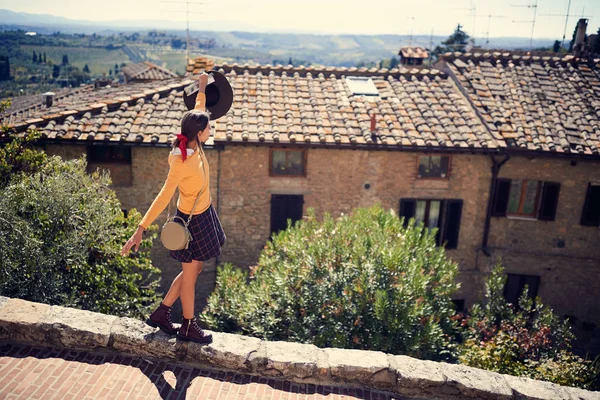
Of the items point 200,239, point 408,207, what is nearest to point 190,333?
point 200,239

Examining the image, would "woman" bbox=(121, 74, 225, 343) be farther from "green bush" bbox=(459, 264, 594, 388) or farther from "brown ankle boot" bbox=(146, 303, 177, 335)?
"green bush" bbox=(459, 264, 594, 388)

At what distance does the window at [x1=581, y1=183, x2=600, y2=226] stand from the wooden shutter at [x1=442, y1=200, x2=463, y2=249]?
3409mm

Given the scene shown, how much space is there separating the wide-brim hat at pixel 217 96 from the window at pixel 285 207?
7.19 metres

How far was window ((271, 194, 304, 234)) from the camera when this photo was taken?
12305mm

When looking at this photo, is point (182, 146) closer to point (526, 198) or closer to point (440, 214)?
point (440, 214)

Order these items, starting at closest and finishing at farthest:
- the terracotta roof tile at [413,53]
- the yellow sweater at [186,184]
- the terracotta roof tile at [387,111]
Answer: the yellow sweater at [186,184]
the terracotta roof tile at [387,111]
the terracotta roof tile at [413,53]

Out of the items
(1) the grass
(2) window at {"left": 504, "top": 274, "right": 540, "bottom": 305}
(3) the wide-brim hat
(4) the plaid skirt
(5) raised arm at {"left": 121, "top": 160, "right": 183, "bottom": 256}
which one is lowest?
(2) window at {"left": 504, "top": 274, "right": 540, "bottom": 305}

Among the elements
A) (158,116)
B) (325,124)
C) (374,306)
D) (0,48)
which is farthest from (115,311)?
(0,48)

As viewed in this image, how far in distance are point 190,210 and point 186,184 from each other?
29 cm

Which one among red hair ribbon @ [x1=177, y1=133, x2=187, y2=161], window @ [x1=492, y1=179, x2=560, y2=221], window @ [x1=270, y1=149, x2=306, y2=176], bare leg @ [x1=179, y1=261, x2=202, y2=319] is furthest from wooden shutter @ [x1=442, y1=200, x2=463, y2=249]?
red hair ribbon @ [x1=177, y1=133, x2=187, y2=161]

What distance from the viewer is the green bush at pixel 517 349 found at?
6.81m

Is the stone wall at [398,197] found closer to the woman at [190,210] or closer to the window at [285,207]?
the window at [285,207]

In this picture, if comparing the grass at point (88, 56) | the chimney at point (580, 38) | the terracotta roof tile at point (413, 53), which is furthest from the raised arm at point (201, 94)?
the grass at point (88, 56)

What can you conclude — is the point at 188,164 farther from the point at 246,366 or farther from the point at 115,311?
the point at 115,311
